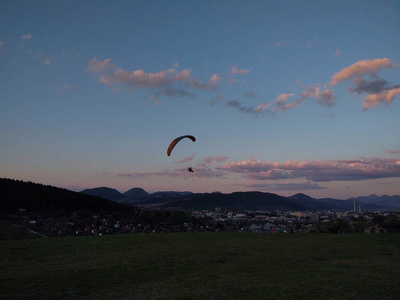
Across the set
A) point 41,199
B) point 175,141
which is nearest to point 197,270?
point 175,141

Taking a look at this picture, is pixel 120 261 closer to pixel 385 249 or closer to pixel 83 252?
pixel 83 252

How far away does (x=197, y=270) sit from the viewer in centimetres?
950

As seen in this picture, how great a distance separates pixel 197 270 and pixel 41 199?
41967mm

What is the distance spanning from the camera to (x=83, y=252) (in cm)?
1260

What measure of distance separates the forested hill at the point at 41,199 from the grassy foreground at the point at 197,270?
31.0 m

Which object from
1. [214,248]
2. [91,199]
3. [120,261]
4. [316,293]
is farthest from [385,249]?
[91,199]

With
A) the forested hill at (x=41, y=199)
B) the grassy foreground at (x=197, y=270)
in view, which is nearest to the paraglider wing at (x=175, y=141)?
the grassy foreground at (x=197, y=270)

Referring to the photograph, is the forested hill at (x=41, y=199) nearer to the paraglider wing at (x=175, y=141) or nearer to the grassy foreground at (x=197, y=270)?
the paraglider wing at (x=175, y=141)

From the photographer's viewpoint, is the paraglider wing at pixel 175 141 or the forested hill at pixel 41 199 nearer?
the paraglider wing at pixel 175 141

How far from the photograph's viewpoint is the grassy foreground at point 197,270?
712cm

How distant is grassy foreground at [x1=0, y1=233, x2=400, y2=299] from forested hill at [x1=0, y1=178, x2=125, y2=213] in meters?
31.0

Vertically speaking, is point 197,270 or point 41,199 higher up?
point 41,199

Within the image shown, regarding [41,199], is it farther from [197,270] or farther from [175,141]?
[197,270]

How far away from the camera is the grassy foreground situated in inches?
281
